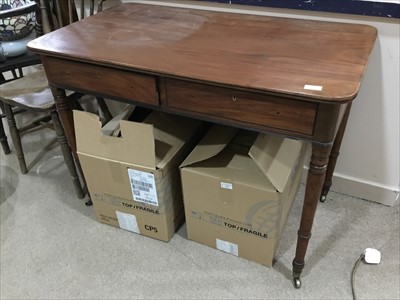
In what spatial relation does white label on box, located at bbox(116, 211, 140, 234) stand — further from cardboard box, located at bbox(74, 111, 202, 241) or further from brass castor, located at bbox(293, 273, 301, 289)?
brass castor, located at bbox(293, 273, 301, 289)

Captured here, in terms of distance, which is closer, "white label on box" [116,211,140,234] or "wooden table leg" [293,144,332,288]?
"wooden table leg" [293,144,332,288]

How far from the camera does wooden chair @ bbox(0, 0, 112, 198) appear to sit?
1.66 m

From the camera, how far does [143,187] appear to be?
1.45 m

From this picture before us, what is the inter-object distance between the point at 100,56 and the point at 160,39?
0.73ft

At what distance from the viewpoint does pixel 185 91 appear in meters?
1.13

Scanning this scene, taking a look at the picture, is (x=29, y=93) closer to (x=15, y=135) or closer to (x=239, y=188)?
(x=15, y=135)

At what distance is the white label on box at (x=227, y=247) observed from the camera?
150 centimetres

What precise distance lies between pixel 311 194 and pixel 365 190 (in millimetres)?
698

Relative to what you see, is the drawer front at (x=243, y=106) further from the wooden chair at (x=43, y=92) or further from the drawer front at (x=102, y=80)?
the wooden chair at (x=43, y=92)

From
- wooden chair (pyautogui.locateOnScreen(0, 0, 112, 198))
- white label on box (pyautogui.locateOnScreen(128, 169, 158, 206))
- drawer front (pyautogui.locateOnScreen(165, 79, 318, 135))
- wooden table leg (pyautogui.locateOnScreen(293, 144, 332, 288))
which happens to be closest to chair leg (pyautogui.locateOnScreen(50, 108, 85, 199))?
wooden chair (pyautogui.locateOnScreen(0, 0, 112, 198))

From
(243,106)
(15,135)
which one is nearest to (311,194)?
(243,106)

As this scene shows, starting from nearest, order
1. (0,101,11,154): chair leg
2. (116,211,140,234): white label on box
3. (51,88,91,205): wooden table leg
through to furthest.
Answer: (51,88,91,205): wooden table leg → (116,211,140,234): white label on box → (0,101,11,154): chair leg

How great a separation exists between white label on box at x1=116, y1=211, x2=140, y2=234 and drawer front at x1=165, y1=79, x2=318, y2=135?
2.08 ft

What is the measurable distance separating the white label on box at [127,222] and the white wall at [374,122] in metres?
0.93
